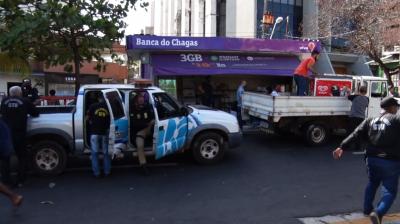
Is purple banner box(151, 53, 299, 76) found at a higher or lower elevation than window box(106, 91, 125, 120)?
higher

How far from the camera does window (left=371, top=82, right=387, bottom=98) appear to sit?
1422 cm

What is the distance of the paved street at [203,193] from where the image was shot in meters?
6.59

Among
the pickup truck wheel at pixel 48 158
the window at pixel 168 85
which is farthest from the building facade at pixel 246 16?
the pickup truck wheel at pixel 48 158

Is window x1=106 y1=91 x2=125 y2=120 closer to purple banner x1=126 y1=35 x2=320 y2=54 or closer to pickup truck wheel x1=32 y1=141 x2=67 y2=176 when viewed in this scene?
pickup truck wheel x1=32 y1=141 x2=67 y2=176

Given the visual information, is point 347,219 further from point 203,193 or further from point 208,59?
point 208,59

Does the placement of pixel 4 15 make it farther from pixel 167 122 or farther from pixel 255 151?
pixel 255 151

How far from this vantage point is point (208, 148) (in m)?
10.1

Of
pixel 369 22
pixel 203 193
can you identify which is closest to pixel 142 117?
pixel 203 193

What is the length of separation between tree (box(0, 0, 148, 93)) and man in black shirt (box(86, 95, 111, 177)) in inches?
106

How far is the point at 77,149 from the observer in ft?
30.5

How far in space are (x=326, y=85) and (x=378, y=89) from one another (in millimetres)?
1836

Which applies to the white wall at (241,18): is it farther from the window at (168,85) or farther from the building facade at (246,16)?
the window at (168,85)

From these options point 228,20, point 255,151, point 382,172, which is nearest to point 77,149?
point 255,151

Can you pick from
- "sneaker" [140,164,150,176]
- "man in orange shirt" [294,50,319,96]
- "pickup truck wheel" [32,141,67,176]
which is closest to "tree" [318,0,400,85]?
"man in orange shirt" [294,50,319,96]
